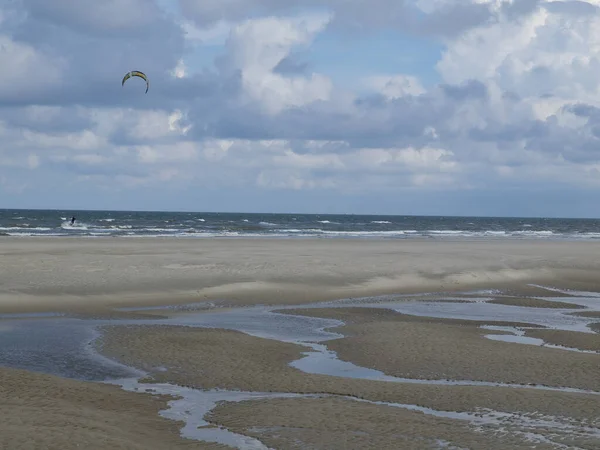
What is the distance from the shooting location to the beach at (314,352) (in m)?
9.73

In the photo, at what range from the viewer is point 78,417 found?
961 cm

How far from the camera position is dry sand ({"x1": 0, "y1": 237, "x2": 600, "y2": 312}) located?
23.4m

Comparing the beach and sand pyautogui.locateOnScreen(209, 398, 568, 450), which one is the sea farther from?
sand pyautogui.locateOnScreen(209, 398, 568, 450)

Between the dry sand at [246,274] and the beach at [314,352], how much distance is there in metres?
0.13

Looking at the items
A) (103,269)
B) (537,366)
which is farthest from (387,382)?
(103,269)

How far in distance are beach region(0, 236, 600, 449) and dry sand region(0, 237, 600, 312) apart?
0.41ft

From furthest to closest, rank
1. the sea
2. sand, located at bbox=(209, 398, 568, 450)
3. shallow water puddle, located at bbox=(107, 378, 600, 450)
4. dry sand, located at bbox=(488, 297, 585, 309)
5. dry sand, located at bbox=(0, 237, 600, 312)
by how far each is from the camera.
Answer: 1. the sea
2. dry sand, located at bbox=(488, 297, 585, 309)
3. dry sand, located at bbox=(0, 237, 600, 312)
4. shallow water puddle, located at bbox=(107, 378, 600, 450)
5. sand, located at bbox=(209, 398, 568, 450)

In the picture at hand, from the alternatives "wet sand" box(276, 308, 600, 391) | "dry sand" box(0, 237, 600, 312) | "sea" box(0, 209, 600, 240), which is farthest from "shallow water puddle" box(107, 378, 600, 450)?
"sea" box(0, 209, 600, 240)

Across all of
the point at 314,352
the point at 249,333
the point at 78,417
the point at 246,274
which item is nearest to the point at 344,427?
the point at 78,417

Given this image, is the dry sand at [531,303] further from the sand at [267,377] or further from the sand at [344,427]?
the sand at [344,427]

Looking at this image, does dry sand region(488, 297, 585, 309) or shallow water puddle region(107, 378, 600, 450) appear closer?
shallow water puddle region(107, 378, 600, 450)

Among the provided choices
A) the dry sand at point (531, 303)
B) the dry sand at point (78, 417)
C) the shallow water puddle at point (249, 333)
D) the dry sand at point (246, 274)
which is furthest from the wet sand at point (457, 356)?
the dry sand at point (246, 274)

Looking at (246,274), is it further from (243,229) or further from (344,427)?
(243,229)

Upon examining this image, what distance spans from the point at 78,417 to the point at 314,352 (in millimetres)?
6531
